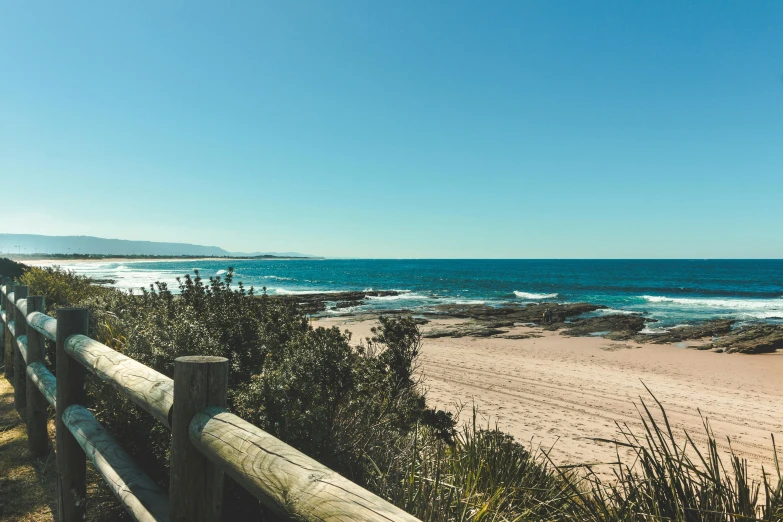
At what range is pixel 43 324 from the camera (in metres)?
3.96

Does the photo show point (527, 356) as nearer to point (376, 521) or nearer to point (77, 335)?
point (77, 335)

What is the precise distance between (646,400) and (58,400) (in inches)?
455

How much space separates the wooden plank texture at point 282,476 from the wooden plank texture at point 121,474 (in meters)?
0.71

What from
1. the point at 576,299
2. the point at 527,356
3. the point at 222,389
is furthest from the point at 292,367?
the point at 576,299

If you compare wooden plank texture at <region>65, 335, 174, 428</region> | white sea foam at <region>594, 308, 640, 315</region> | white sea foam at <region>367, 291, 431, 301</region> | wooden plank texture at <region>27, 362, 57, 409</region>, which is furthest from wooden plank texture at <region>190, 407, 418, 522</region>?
white sea foam at <region>367, 291, 431, 301</region>

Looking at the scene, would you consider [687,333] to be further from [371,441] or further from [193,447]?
[193,447]

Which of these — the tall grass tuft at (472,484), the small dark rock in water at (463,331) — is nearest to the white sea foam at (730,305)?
the small dark rock in water at (463,331)

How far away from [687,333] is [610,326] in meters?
3.48

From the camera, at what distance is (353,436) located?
11.1 ft

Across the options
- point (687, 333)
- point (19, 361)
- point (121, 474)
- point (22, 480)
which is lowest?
point (687, 333)

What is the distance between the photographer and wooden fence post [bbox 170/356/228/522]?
168cm

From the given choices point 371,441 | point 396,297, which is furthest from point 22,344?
point 396,297

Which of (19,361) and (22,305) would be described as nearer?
(22,305)

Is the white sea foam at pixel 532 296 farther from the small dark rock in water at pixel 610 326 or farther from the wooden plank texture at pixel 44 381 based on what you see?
the wooden plank texture at pixel 44 381
